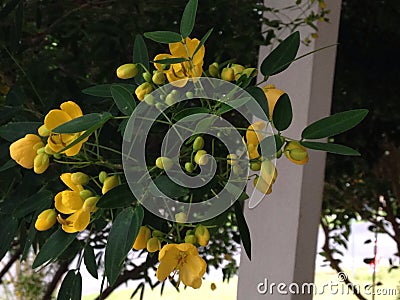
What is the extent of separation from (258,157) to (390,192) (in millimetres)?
1784

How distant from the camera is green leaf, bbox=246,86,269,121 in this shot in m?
0.48

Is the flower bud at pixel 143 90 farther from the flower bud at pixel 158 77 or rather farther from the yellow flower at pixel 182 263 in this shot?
the yellow flower at pixel 182 263

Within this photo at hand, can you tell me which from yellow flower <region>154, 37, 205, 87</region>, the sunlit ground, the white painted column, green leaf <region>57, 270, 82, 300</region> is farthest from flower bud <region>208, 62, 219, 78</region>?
the sunlit ground

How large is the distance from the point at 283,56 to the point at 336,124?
7cm

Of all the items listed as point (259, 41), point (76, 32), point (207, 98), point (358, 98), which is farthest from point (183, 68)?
point (358, 98)

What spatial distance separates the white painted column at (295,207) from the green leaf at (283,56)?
0.67 metres

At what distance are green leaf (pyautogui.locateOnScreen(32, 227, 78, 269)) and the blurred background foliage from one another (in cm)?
12

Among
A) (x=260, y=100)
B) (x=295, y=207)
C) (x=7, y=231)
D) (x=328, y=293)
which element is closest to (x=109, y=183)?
(x=260, y=100)

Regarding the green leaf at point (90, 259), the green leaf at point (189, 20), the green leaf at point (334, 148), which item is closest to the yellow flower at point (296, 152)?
the green leaf at point (334, 148)

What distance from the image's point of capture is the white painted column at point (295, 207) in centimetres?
117

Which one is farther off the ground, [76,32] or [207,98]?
[76,32]

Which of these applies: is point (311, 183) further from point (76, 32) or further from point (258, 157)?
point (258, 157)

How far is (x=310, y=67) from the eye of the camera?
3.90 feet

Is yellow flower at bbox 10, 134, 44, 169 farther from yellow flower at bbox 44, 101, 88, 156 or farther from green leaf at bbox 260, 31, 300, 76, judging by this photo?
green leaf at bbox 260, 31, 300, 76
